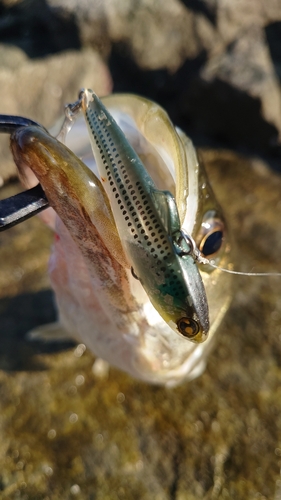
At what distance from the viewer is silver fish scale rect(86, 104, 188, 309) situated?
1.15 m

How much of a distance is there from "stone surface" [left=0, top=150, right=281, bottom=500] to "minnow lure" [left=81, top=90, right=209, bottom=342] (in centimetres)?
124

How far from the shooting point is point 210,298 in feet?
6.08

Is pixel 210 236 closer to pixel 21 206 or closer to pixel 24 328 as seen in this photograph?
pixel 21 206

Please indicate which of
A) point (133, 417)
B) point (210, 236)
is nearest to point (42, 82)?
point (210, 236)

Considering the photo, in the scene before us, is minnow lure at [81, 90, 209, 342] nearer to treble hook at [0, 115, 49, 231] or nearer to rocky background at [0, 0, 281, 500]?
treble hook at [0, 115, 49, 231]

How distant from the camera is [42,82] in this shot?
3857 millimetres

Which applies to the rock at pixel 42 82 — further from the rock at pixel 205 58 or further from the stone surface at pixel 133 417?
the stone surface at pixel 133 417

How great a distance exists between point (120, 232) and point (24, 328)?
70.3 inches

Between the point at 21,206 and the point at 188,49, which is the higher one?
the point at 21,206

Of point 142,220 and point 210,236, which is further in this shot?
point 210,236

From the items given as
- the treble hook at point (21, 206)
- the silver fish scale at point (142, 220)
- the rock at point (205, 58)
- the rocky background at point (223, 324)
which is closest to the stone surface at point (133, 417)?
the rocky background at point (223, 324)

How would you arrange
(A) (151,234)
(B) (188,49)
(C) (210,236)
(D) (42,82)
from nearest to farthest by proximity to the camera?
(A) (151,234) < (C) (210,236) < (D) (42,82) < (B) (188,49)

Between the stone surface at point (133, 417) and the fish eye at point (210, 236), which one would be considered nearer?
the fish eye at point (210, 236)

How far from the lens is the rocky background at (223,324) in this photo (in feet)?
7.22
